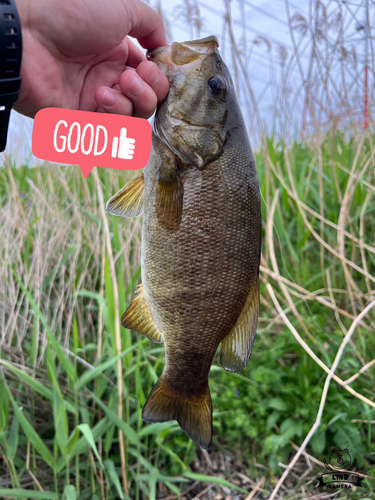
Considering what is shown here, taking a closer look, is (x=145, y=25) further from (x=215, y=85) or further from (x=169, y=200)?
(x=169, y=200)

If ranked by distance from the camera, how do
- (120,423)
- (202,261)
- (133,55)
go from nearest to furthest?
(202,261), (133,55), (120,423)

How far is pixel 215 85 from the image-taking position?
1049 mm

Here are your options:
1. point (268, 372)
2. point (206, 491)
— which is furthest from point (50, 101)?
point (206, 491)

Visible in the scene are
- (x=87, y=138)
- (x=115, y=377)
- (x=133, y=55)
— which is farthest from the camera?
(x=115, y=377)

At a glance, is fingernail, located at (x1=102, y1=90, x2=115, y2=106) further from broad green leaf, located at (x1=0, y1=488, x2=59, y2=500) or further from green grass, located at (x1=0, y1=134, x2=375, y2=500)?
broad green leaf, located at (x1=0, y1=488, x2=59, y2=500)

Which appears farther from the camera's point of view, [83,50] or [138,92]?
[83,50]

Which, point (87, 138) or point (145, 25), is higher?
point (145, 25)

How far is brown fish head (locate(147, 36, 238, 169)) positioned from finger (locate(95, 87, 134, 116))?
0.42ft

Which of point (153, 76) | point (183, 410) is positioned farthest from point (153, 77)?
point (183, 410)

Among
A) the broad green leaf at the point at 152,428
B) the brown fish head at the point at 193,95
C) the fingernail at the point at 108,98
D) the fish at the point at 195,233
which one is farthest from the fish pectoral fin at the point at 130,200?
the broad green leaf at the point at 152,428

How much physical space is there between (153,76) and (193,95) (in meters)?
0.13

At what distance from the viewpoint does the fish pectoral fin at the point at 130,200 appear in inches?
40.0

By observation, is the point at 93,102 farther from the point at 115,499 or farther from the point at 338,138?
the point at 338,138

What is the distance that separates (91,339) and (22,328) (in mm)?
367
